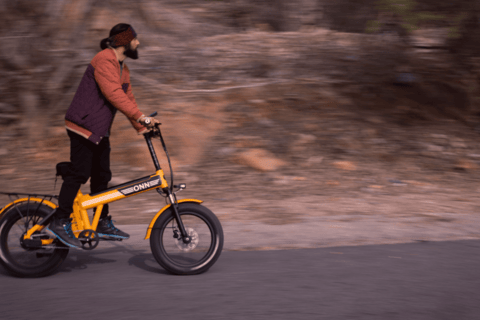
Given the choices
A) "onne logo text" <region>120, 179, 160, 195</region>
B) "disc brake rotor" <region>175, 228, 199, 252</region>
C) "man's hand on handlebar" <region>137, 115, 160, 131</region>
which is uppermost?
"man's hand on handlebar" <region>137, 115, 160, 131</region>

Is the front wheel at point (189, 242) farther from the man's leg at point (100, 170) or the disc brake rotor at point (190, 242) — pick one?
the man's leg at point (100, 170)

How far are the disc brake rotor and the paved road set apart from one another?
0.27 metres

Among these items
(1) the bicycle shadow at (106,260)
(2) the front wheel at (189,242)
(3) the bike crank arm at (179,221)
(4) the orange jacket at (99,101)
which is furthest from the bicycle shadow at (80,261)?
(4) the orange jacket at (99,101)

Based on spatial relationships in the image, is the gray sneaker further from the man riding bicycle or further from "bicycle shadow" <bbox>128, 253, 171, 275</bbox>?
"bicycle shadow" <bbox>128, 253, 171, 275</bbox>

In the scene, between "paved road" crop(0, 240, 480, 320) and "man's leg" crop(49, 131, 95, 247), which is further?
"man's leg" crop(49, 131, 95, 247)

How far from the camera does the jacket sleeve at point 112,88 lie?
15.3 feet

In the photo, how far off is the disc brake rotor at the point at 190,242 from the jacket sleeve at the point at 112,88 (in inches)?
43.5

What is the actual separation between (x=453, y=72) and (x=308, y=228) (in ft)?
23.8

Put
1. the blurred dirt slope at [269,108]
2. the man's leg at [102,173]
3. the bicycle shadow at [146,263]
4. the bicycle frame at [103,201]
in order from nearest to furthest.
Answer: the bicycle frame at [103,201], the bicycle shadow at [146,263], the man's leg at [102,173], the blurred dirt slope at [269,108]

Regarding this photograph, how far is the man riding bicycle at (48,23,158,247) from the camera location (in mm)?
4691

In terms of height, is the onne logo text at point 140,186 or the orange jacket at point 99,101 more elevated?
the orange jacket at point 99,101

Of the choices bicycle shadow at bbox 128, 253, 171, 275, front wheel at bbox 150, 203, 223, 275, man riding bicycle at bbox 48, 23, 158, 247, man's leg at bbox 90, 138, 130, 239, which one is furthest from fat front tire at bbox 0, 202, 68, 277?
front wheel at bbox 150, 203, 223, 275

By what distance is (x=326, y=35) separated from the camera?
48.0ft

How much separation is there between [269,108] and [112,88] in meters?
7.00
